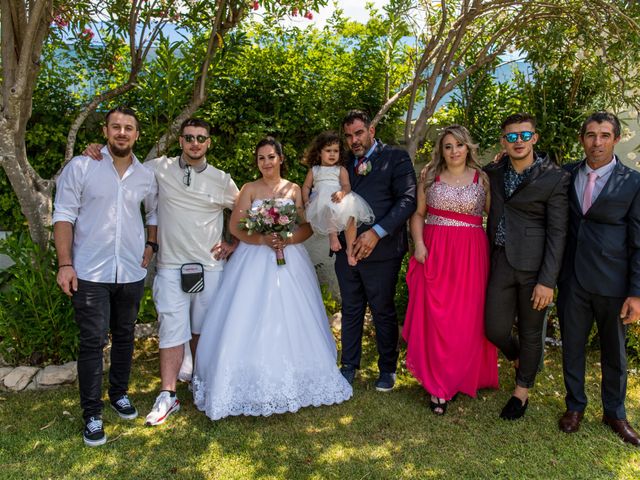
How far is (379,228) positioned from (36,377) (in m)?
3.26

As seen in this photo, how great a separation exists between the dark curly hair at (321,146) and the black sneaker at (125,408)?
99.0 inches

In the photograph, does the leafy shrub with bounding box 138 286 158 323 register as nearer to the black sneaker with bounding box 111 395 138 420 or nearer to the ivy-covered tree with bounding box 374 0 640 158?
the black sneaker with bounding box 111 395 138 420

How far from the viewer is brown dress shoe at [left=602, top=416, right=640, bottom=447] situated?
3689 millimetres

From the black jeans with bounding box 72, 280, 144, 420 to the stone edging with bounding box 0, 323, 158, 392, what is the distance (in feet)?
3.06

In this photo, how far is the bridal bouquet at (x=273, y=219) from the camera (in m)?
4.09

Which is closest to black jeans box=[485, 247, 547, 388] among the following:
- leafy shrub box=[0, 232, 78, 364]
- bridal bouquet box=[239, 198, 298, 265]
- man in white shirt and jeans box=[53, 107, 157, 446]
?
bridal bouquet box=[239, 198, 298, 265]

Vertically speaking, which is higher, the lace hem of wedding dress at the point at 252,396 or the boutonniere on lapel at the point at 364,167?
the boutonniere on lapel at the point at 364,167

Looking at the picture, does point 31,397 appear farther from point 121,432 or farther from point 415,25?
point 415,25

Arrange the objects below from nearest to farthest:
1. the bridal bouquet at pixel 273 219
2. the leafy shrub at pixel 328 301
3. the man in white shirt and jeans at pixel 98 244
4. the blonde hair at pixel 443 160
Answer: the man in white shirt and jeans at pixel 98 244, the blonde hair at pixel 443 160, the bridal bouquet at pixel 273 219, the leafy shrub at pixel 328 301

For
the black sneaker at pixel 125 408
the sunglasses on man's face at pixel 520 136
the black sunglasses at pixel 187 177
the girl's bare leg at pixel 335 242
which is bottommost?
the black sneaker at pixel 125 408

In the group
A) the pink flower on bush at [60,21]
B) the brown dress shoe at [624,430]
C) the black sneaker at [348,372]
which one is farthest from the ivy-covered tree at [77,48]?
the brown dress shoe at [624,430]

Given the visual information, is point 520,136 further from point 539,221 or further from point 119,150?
point 119,150

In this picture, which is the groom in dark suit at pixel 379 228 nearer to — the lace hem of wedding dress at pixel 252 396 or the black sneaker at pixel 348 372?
the black sneaker at pixel 348 372

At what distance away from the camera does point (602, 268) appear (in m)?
3.56
